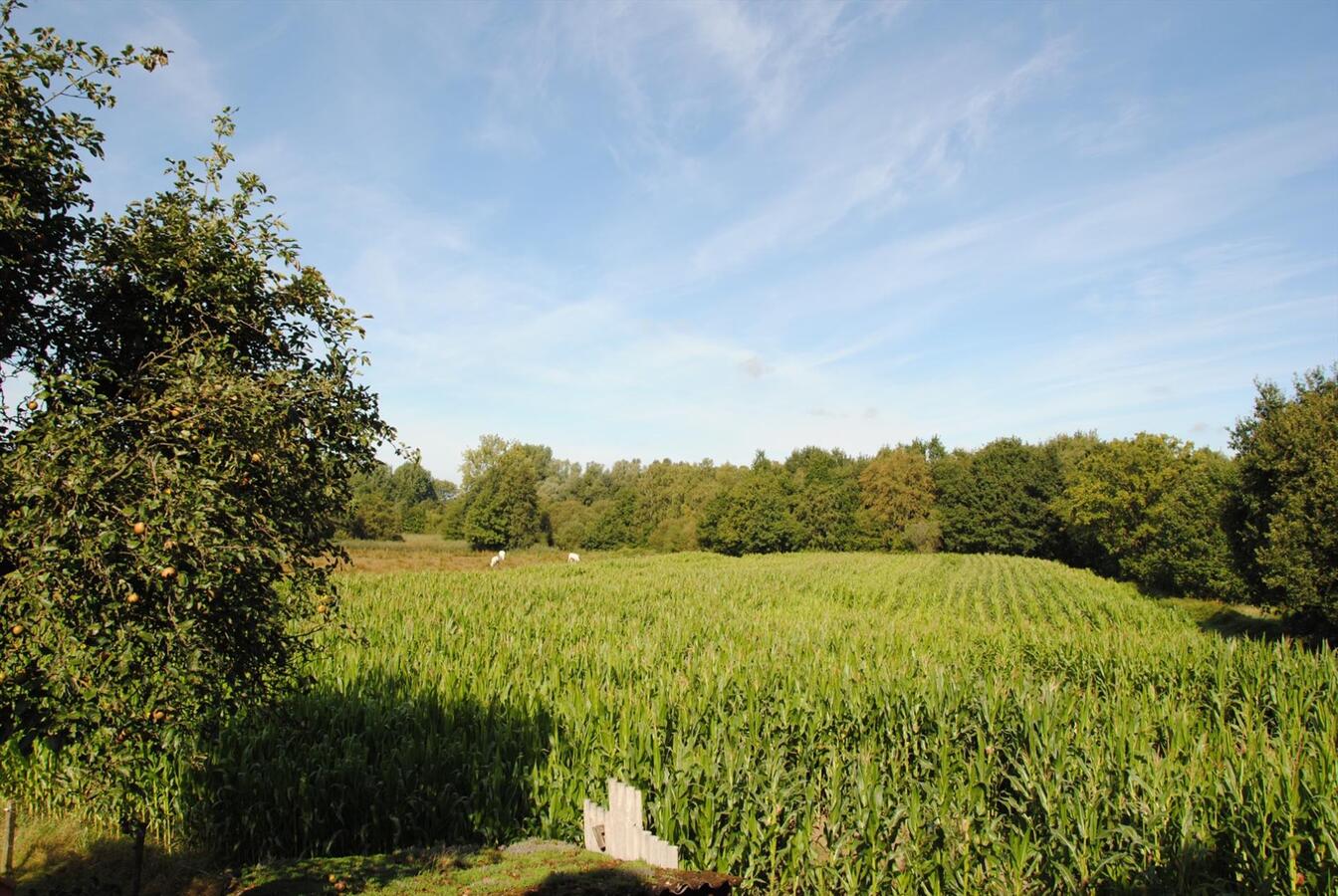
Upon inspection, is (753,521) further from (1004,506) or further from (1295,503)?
(1295,503)

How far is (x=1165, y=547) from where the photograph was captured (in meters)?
37.3

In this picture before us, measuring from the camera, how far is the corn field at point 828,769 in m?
6.31

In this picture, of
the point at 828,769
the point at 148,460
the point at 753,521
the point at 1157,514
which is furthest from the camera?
the point at 753,521

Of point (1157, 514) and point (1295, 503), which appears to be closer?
point (1295, 503)

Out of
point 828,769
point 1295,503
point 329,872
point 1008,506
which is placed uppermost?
point 1008,506

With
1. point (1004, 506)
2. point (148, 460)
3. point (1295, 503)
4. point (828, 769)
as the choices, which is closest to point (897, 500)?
point (1004, 506)

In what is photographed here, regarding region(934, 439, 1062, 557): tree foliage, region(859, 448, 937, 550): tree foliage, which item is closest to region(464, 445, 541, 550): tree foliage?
region(859, 448, 937, 550): tree foliage

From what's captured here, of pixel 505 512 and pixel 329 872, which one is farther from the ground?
pixel 505 512

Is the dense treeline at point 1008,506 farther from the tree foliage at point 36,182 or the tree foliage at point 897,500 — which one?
the tree foliage at point 36,182

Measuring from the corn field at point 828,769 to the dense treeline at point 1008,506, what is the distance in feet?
29.7

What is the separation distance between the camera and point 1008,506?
225 feet

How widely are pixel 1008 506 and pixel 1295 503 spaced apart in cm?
5414

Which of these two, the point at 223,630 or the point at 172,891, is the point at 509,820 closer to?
the point at 172,891

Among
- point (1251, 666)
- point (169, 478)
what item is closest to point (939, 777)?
point (169, 478)
